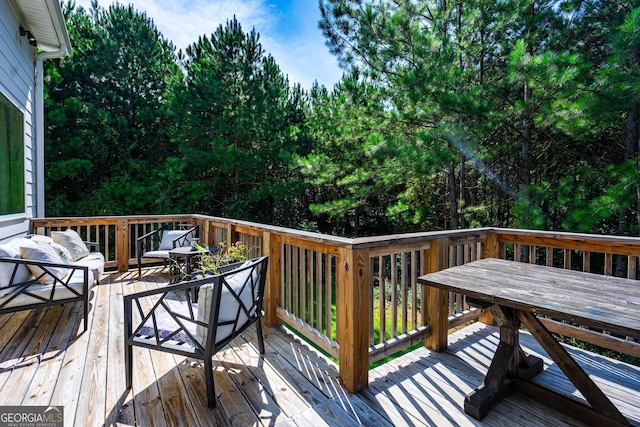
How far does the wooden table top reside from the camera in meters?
1.42

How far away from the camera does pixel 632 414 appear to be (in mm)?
1833

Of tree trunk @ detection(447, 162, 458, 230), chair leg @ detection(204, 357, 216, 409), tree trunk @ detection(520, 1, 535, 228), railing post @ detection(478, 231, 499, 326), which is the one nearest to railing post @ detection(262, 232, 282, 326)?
chair leg @ detection(204, 357, 216, 409)

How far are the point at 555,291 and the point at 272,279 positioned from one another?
86.4 inches

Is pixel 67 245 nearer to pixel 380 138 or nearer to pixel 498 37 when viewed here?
→ pixel 380 138

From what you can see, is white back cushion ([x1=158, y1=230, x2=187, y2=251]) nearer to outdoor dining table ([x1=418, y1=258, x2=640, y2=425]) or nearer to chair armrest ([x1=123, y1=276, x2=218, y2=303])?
chair armrest ([x1=123, y1=276, x2=218, y2=303])

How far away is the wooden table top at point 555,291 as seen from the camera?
4.66 ft

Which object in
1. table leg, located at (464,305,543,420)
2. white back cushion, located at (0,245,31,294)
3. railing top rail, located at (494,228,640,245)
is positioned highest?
railing top rail, located at (494,228,640,245)

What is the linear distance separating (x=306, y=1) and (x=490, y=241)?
6.67m

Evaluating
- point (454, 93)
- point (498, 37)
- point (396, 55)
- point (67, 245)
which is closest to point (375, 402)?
point (67, 245)

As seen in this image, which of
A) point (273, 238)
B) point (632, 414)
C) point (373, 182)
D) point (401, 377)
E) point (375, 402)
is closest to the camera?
point (632, 414)

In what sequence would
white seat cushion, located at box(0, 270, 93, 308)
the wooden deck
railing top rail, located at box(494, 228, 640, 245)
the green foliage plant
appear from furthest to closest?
1. white seat cushion, located at box(0, 270, 93, 308)
2. the green foliage plant
3. railing top rail, located at box(494, 228, 640, 245)
4. the wooden deck

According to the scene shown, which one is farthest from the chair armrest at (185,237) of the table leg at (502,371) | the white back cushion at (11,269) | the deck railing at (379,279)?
the table leg at (502,371)

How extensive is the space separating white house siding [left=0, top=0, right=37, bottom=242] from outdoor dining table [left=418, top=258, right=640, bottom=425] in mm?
4671

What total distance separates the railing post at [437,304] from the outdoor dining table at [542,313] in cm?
35
